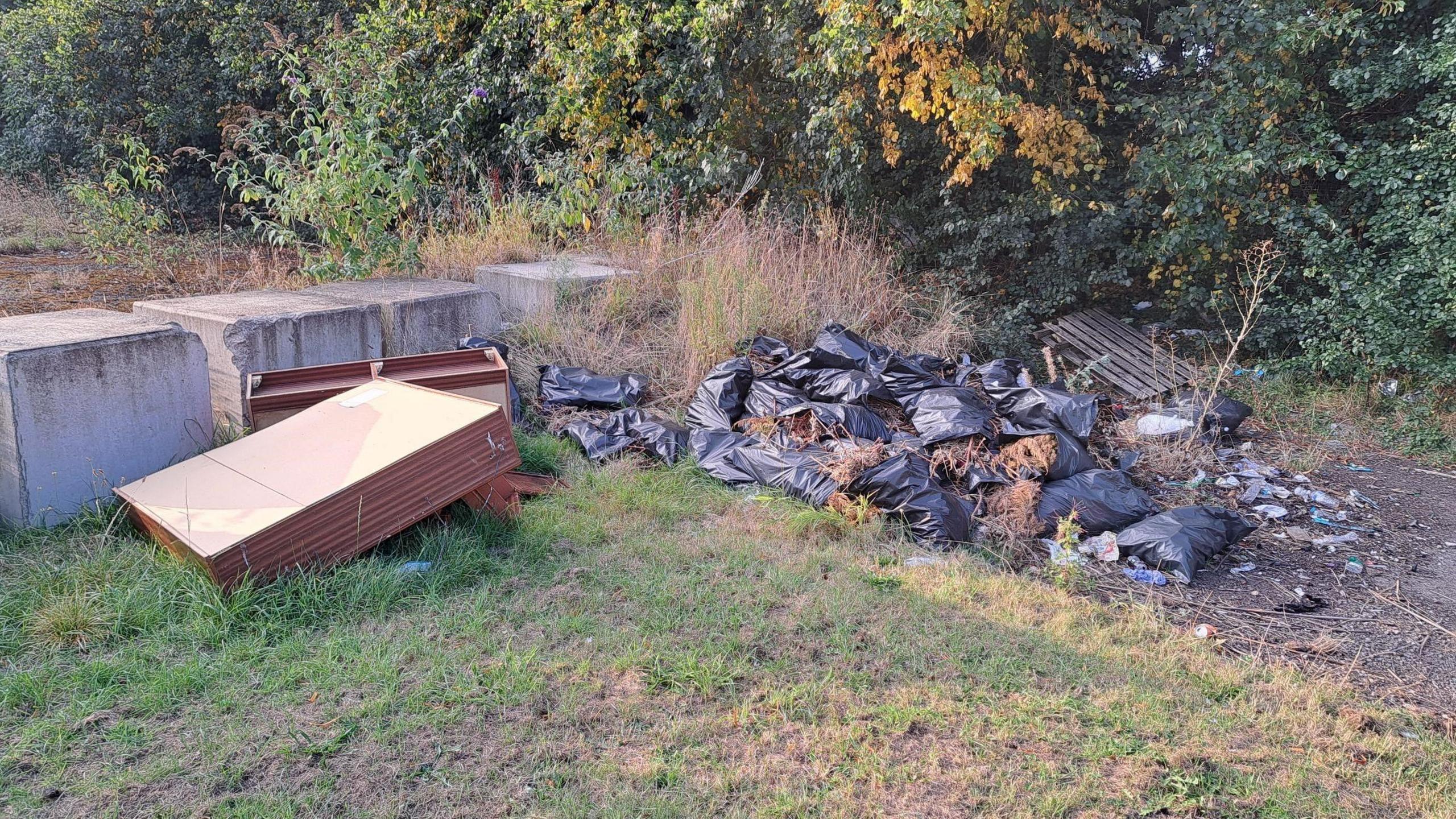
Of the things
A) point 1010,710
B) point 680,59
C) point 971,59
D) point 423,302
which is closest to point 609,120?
point 680,59

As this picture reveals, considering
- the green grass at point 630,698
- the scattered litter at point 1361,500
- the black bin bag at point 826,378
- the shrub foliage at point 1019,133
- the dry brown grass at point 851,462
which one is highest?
the shrub foliage at point 1019,133

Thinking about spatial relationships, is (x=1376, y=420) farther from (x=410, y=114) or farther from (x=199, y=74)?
(x=199, y=74)

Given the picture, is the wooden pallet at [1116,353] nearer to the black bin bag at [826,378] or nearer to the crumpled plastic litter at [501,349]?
the black bin bag at [826,378]

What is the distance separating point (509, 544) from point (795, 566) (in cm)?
113

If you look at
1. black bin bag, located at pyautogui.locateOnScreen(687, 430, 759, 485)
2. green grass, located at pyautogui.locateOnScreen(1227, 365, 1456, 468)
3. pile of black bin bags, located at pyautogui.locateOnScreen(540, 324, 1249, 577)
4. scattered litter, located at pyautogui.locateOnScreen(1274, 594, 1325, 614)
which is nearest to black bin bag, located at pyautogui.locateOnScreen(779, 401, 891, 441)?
pile of black bin bags, located at pyautogui.locateOnScreen(540, 324, 1249, 577)

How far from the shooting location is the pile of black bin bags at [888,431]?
3.99 metres

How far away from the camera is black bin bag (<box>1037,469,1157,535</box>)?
4117mm

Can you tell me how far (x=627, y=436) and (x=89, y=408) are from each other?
2317 millimetres

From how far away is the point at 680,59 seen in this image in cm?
808

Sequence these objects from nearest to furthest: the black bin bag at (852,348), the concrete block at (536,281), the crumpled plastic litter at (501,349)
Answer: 1. the crumpled plastic litter at (501,349)
2. the black bin bag at (852,348)
3. the concrete block at (536,281)

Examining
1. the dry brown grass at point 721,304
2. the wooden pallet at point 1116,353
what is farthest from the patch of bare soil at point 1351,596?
the dry brown grass at point 721,304

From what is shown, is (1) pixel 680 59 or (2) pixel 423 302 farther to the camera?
→ (1) pixel 680 59

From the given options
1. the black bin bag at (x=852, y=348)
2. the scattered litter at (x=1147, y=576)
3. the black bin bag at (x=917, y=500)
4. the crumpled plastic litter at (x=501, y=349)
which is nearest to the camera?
the scattered litter at (x=1147, y=576)

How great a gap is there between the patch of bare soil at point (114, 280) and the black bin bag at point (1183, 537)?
17.3 ft
